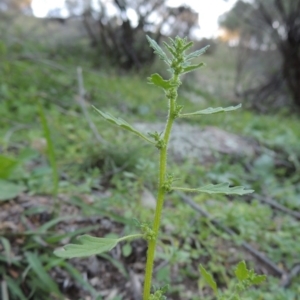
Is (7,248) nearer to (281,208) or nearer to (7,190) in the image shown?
(7,190)

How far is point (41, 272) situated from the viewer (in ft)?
3.40

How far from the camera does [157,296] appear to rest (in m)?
0.59

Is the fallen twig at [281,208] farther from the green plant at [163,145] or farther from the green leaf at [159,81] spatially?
the green leaf at [159,81]

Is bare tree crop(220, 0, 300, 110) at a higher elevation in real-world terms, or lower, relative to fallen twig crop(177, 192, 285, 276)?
higher

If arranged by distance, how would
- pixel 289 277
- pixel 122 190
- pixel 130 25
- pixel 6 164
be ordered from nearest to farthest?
pixel 6 164 → pixel 289 277 → pixel 122 190 → pixel 130 25

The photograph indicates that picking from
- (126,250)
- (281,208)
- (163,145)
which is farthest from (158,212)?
(281,208)

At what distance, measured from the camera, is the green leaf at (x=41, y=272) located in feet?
3.33

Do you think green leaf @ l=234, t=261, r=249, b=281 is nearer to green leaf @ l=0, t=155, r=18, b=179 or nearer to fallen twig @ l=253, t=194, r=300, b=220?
green leaf @ l=0, t=155, r=18, b=179

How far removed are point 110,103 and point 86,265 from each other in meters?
2.11

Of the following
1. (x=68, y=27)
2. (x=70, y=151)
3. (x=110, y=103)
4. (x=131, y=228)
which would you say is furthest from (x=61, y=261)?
(x=68, y=27)

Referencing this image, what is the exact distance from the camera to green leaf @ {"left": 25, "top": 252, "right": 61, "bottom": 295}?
1.01 m

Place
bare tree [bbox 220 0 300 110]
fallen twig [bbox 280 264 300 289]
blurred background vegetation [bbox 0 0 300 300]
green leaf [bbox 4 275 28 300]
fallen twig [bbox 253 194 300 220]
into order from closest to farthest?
green leaf [bbox 4 275 28 300]
blurred background vegetation [bbox 0 0 300 300]
fallen twig [bbox 280 264 300 289]
fallen twig [bbox 253 194 300 220]
bare tree [bbox 220 0 300 110]

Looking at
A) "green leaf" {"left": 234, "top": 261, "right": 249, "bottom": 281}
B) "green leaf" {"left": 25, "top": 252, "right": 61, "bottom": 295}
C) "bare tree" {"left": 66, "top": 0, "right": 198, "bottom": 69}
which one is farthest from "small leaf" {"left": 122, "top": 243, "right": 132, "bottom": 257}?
"bare tree" {"left": 66, "top": 0, "right": 198, "bottom": 69}

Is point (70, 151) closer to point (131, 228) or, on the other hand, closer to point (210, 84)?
point (131, 228)
